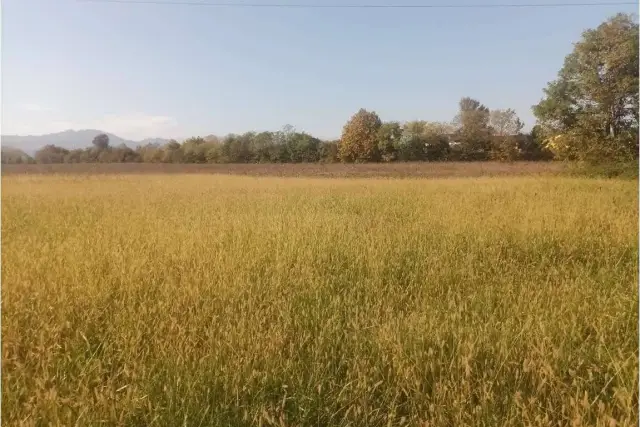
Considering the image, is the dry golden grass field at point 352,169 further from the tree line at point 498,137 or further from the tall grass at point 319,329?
the tall grass at point 319,329

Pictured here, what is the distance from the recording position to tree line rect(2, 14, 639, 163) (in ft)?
64.2

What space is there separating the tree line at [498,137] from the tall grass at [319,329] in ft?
36.2

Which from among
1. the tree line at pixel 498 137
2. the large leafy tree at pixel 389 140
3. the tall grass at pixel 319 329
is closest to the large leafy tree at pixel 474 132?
the tree line at pixel 498 137

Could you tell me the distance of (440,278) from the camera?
3492 mm

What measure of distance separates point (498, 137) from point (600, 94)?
1766cm

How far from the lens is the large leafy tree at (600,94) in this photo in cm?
1930

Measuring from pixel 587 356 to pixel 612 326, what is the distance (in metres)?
0.47

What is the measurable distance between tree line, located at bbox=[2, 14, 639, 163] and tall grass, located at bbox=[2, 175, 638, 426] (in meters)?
11.0

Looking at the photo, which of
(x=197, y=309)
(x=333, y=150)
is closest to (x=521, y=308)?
(x=197, y=309)

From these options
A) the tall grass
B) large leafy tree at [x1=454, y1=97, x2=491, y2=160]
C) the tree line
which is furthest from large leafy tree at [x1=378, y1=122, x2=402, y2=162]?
the tall grass

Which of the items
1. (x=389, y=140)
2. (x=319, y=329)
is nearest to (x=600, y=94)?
(x=389, y=140)

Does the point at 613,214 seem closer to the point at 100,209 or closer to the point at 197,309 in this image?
the point at 197,309

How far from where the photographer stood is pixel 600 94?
20422mm

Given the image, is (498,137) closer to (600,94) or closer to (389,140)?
(389,140)
